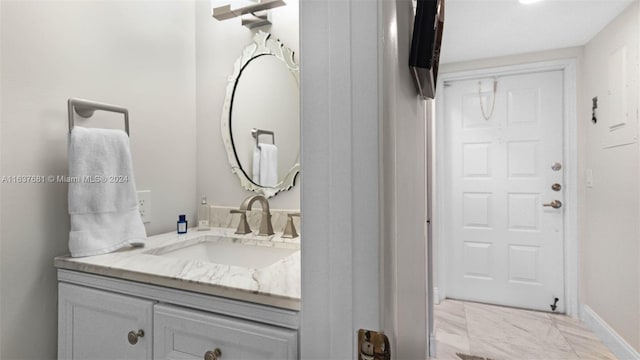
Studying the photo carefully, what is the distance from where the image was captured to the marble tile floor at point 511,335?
7.16ft

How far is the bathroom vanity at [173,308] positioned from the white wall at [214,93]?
1.68 feet

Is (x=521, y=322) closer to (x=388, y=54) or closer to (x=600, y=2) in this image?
(x=600, y=2)

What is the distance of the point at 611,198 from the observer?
223 cm

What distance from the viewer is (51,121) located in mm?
1083

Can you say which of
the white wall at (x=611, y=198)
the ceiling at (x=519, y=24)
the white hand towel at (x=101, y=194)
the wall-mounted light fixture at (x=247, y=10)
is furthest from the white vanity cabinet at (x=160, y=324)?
the white wall at (x=611, y=198)

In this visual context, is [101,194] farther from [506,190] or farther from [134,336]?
[506,190]

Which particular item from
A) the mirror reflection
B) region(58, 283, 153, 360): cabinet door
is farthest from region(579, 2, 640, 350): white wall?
region(58, 283, 153, 360): cabinet door

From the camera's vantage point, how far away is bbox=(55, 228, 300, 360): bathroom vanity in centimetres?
73

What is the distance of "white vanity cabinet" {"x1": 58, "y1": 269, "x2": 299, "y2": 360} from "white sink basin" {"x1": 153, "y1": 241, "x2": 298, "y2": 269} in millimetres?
276

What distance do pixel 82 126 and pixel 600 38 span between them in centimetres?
307

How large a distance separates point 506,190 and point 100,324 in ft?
9.69

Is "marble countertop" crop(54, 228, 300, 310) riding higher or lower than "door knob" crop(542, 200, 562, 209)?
lower

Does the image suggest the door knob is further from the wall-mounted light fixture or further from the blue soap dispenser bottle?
the blue soap dispenser bottle

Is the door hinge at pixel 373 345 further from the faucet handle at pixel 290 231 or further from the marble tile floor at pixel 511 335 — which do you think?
the marble tile floor at pixel 511 335
